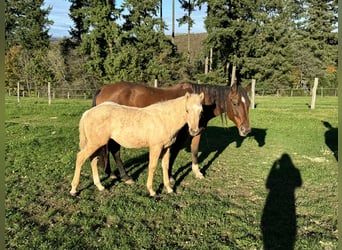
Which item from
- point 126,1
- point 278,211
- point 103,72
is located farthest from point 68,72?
point 278,211

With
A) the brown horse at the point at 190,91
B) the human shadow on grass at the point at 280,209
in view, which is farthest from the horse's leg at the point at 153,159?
the human shadow on grass at the point at 280,209

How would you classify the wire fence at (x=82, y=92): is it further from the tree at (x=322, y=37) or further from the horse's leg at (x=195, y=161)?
the horse's leg at (x=195, y=161)

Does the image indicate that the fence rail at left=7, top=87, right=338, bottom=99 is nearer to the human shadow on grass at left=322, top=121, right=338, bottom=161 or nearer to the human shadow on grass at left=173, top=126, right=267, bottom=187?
the human shadow on grass at left=322, top=121, right=338, bottom=161

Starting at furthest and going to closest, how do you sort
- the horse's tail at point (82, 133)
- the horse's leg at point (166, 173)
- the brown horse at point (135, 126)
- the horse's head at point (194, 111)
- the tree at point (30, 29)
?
1. the tree at point (30, 29)
2. the horse's leg at point (166, 173)
3. the horse's tail at point (82, 133)
4. the brown horse at point (135, 126)
5. the horse's head at point (194, 111)

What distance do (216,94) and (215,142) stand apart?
3.38 metres

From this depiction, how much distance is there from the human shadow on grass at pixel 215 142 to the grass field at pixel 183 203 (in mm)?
59

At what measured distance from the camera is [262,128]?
38.8 ft

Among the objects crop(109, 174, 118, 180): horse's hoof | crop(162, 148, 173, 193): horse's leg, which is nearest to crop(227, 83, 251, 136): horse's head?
crop(162, 148, 173, 193): horse's leg

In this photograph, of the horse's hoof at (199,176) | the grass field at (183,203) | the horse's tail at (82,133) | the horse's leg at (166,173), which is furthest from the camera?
the horse's hoof at (199,176)

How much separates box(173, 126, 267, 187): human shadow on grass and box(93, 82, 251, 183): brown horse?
36cm

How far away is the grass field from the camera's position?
11.9 ft

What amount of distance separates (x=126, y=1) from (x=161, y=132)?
27580 millimetres

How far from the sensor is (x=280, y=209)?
4508 millimetres

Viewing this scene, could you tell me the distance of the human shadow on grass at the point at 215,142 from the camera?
6418mm
